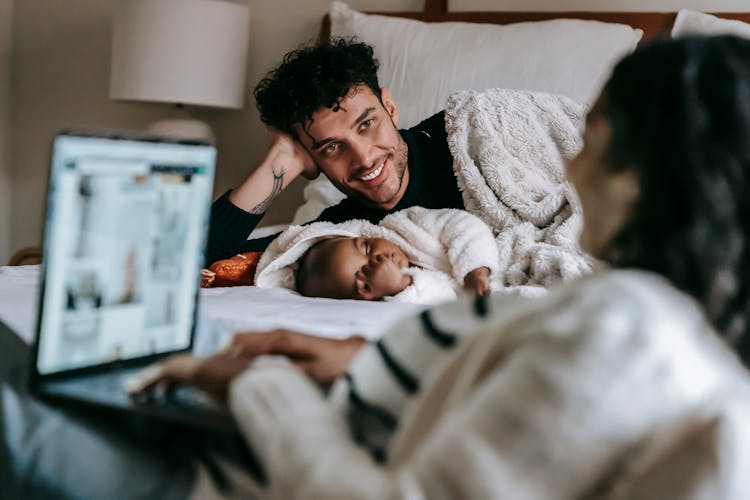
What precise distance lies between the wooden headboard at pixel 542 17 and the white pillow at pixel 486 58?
0.54ft

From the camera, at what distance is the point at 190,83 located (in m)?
2.57

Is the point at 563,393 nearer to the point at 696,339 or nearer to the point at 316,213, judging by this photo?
the point at 696,339

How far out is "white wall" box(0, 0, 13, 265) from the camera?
128 inches

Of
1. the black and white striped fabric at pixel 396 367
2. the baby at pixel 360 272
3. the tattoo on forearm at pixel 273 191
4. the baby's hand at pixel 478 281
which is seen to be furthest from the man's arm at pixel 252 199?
the black and white striped fabric at pixel 396 367

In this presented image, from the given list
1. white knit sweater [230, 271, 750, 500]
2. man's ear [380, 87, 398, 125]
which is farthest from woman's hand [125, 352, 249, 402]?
man's ear [380, 87, 398, 125]

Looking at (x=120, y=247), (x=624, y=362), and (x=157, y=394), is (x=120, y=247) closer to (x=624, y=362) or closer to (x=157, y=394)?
(x=157, y=394)

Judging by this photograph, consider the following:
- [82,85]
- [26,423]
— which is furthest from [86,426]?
[82,85]

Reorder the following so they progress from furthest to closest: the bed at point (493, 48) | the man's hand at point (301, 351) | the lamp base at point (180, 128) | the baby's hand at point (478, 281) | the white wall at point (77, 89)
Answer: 1. the white wall at point (77, 89)
2. the lamp base at point (180, 128)
3. the bed at point (493, 48)
4. the baby's hand at point (478, 281)
5. the man's hand at point (301, 351)

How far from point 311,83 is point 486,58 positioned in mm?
575

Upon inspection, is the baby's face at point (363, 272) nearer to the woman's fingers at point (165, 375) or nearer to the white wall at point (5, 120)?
the woman's fingers at point (165, 375)

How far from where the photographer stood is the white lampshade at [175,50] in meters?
2.53

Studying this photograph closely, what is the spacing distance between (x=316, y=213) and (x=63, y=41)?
172 centimetres

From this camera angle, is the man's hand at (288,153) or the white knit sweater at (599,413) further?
Answer: the man's hand at (288,153)

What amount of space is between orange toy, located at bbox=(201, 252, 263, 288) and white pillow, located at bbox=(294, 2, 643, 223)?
0.39 metres
